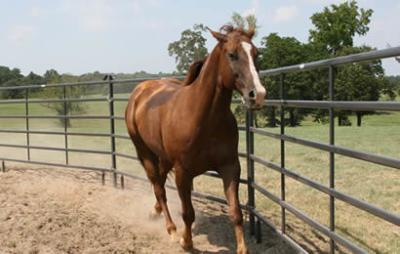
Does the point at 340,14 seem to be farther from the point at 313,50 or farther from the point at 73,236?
the point at 73,236

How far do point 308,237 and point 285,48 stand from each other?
4744 centimetres

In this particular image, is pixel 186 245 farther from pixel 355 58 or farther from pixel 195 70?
pixel 355 58

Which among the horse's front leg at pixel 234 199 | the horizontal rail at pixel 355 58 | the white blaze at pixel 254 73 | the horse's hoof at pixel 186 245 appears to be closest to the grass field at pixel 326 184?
the horizontal rail at pixel 355 58

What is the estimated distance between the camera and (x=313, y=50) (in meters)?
51.0

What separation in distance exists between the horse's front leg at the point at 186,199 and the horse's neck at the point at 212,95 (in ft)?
1.88

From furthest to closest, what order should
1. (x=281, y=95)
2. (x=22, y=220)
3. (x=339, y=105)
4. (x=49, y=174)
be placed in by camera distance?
(x=49, y=174) → (x=22, y=220) → (x=281, y=95) → (x=339, y=105)

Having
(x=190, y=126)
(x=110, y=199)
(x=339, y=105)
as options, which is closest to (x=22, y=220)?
(x=110, y=199)

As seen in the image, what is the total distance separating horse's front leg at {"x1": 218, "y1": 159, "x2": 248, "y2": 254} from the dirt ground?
0.39m

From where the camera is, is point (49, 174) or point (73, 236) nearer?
point (73, 236)

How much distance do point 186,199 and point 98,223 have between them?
1247 mm

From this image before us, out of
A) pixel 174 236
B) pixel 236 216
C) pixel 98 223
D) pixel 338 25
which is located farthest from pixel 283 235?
pixel 338 25

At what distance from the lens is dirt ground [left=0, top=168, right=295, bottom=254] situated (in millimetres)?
4680

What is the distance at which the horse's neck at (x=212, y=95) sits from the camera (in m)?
4.20

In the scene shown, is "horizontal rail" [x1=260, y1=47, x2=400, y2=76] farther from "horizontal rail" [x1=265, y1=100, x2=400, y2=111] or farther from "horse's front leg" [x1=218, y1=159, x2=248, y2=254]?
"horse's front leg" [x1=218, y1=159, x2=248, y2=254]
